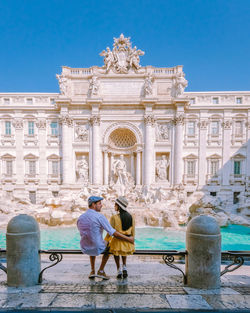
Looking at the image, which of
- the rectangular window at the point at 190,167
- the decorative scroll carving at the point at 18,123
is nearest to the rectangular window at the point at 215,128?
the rectangular window at the point at 190,167

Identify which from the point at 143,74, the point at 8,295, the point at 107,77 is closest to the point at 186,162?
the point at 143,74

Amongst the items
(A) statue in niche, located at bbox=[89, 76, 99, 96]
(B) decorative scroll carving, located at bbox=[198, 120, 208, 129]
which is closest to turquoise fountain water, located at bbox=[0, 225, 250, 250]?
(B) decorative scroll carving, located at bbox=[198, 120, 208, 129]

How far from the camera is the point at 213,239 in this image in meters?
2.76

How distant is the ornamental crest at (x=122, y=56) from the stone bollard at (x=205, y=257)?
17783mm

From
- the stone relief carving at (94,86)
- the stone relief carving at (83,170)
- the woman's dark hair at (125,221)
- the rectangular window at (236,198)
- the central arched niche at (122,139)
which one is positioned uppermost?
the stone relief carving at (94,86)

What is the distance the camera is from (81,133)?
17953mm

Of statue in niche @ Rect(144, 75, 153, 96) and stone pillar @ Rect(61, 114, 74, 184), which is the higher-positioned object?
statue in niche @ Rect(144, 75, 153, 96)

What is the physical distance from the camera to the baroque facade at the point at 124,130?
17.6 m

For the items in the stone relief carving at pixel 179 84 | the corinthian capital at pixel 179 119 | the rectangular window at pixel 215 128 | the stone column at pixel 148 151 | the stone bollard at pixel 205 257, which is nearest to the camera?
the stone bollard at pixel 205 257

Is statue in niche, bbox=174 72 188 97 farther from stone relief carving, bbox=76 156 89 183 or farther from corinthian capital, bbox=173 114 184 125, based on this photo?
stone relief carving, bbox=76 156 89 183

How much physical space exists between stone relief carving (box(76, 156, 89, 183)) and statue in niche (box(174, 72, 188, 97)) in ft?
37.8

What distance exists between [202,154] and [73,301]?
59.5 feet

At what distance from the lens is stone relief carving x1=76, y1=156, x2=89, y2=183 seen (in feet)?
58.3

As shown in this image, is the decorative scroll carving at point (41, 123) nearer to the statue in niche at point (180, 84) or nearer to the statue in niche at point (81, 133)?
the statue in niche at point (81, 133)
